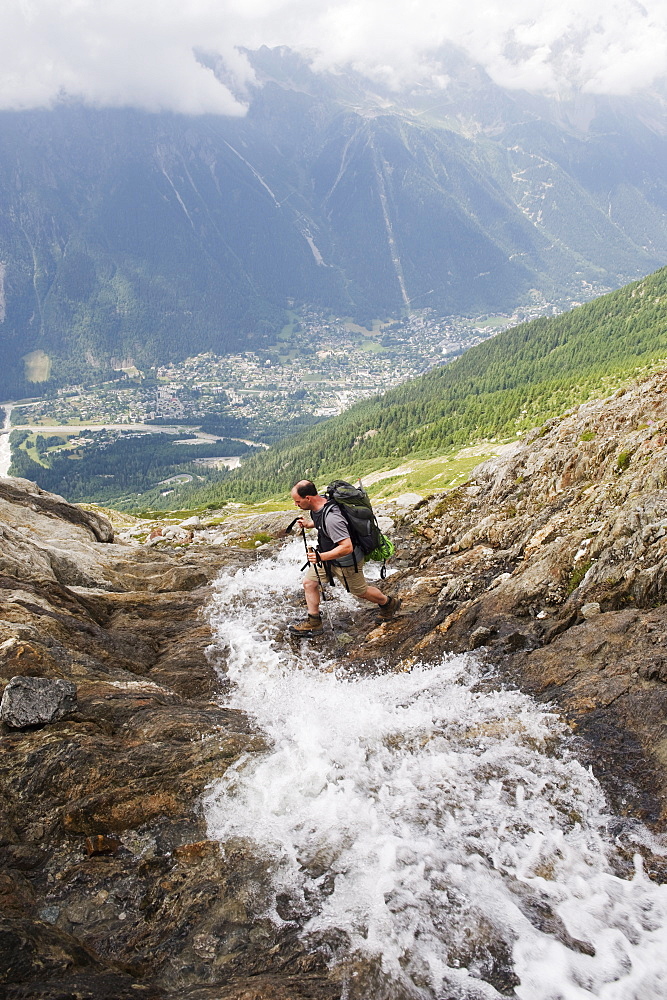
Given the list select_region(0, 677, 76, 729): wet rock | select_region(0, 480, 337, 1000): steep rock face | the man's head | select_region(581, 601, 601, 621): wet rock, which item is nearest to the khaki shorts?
the man's head

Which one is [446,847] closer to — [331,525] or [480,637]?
[480,637]

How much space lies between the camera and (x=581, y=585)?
597 inches

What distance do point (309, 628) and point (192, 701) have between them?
5608 millimetres

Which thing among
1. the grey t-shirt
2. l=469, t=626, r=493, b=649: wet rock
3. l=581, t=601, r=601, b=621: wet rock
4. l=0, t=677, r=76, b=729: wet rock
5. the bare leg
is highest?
the grey t-shirt

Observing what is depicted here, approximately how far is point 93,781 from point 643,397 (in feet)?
98.6

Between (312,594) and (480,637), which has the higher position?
(312,594)

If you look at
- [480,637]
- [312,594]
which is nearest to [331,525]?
[312,594]

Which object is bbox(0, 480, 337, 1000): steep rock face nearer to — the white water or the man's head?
the white water

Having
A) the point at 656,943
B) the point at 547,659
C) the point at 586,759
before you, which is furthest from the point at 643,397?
the point at 656,943

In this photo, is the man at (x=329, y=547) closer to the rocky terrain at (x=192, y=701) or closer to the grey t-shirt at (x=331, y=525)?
the grey t-shirt at (x=331, y=525)

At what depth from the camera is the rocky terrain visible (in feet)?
24.8

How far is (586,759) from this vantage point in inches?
410

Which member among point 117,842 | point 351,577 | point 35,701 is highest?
point 35,701

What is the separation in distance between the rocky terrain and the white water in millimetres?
687
